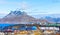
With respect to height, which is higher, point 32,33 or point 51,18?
point 51,18

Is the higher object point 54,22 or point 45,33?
point 54,22

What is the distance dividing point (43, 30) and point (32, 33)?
194 millimetres

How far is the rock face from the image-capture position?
2199 mm

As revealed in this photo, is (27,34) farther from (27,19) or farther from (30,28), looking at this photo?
(27,19)

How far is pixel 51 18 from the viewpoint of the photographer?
225 cm

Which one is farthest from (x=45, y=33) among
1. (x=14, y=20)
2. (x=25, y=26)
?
(x=14, y=20)

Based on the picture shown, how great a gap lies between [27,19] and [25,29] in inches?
6.9

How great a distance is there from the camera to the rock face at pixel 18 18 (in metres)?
2.20

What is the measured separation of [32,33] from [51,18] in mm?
416

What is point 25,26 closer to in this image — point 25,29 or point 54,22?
point 25,29

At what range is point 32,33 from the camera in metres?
2.22

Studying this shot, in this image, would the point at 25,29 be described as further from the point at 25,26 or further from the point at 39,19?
the point at 39,19

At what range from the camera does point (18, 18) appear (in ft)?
7.41

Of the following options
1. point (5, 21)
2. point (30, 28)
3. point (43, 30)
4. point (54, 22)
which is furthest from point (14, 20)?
point (54, 22)
